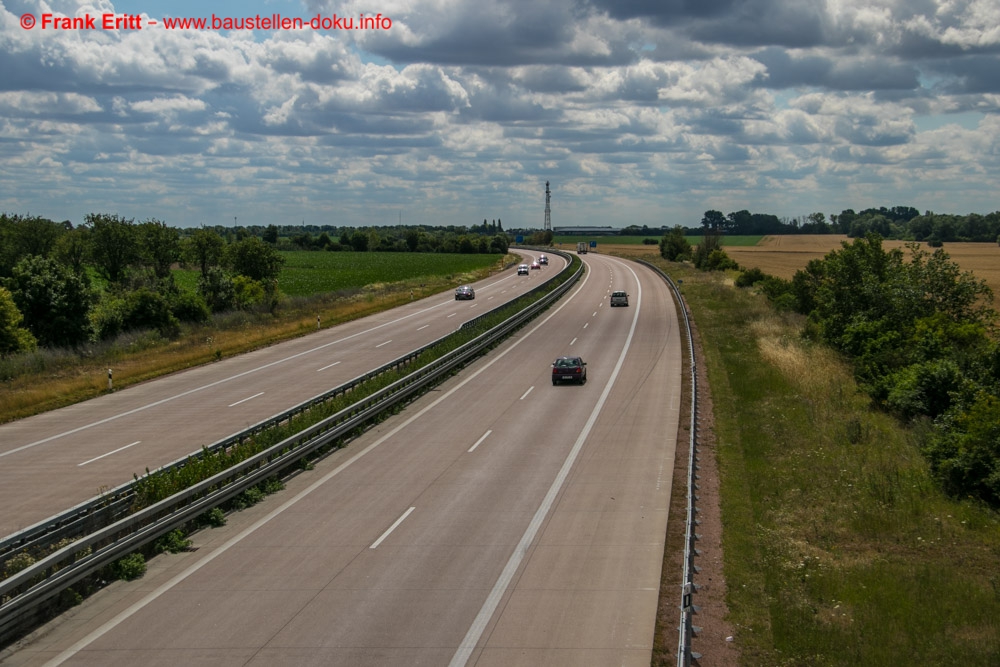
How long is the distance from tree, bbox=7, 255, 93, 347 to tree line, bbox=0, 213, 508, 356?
52 millimetres

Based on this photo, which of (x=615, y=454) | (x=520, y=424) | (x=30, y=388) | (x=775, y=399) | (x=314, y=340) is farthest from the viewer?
(x=314, y=340)

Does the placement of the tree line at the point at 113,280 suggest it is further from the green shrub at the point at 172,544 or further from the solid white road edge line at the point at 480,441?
the green shrub at the point at 172,544

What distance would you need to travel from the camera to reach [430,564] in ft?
50.2

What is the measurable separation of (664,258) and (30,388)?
12263cm

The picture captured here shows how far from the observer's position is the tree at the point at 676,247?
13988 cm

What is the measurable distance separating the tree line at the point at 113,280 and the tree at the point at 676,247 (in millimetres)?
77337

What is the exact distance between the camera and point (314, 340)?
4988 cm

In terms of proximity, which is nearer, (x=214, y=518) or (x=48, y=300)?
(x=214, y=518)

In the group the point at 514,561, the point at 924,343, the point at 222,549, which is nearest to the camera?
the point at 514,561

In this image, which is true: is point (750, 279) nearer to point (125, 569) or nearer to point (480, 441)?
point (480, 441)

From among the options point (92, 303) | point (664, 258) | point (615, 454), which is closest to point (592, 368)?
point (615, 454)

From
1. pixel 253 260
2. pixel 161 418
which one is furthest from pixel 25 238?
pixel 161 418

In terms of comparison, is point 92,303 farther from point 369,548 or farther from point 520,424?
point 369,548

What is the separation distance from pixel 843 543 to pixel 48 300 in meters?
46.7
